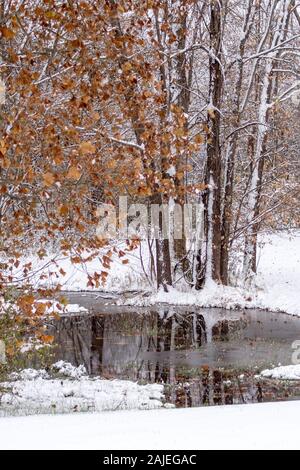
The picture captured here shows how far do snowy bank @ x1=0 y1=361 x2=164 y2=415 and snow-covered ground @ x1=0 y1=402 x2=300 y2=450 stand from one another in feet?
5.37

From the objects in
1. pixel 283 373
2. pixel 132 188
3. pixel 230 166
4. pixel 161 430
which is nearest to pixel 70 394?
pixel 283 373

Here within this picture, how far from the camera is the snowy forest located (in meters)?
9.20

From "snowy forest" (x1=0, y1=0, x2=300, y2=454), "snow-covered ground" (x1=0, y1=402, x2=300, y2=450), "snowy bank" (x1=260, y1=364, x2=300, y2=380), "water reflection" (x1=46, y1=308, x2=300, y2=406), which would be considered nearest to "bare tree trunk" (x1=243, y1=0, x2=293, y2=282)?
"snowy forest" (x1=0, y1=0, x2=300, y2=454)

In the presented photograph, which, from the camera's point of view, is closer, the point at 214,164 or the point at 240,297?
the point at 240,297

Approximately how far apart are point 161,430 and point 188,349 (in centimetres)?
879

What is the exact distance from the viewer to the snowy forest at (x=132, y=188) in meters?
9.20

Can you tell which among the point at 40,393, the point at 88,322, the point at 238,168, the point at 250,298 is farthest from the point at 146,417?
the point at 238,168

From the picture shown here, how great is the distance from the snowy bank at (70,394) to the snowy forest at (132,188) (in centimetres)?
11

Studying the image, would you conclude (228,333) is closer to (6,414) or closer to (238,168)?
(6,414)

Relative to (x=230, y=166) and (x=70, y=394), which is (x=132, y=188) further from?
(x=230, y=166)

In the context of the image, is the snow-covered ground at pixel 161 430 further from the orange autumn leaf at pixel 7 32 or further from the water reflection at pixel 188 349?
the orange autumn leaf at pixel 7 32

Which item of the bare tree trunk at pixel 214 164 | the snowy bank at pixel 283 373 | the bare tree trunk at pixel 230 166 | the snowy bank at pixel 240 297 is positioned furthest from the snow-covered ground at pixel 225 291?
the snowy bank at pixel 283 373

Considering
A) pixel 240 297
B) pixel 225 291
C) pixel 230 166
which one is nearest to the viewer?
pixel 240 297

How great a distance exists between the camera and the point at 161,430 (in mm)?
7191
